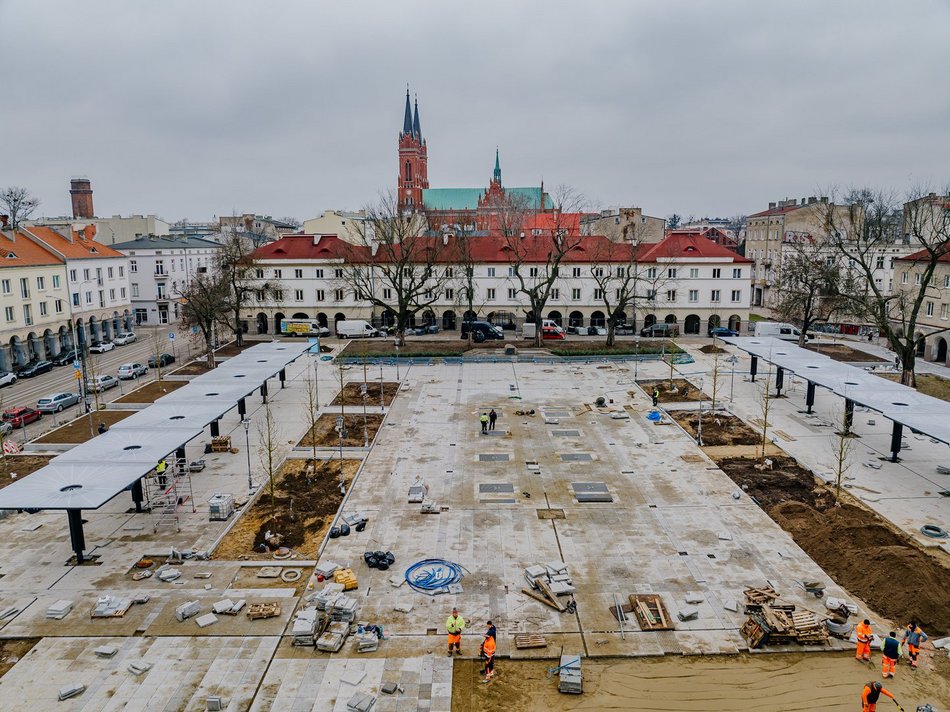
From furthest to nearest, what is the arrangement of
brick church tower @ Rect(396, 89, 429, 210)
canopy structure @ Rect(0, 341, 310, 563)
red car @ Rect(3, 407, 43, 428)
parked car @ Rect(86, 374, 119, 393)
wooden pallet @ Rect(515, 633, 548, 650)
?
brick church tower @ Rect(396, 89, 429, 210) < parked car @ Rect(86, 374, 119, 393) < red car @ Rect(3, 407, 43, 428) < canopy structure @ Rect(0, 341, 310, 563) < wooden pallet @ Rect(515, 633, 548, 650)

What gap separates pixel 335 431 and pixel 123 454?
12.8 metres

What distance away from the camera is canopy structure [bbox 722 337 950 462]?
28375 mm


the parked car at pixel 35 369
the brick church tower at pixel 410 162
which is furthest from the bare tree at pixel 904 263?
the brick church tower at pixel 410 162

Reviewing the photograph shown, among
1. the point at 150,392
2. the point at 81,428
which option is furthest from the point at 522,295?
the point at 81,428

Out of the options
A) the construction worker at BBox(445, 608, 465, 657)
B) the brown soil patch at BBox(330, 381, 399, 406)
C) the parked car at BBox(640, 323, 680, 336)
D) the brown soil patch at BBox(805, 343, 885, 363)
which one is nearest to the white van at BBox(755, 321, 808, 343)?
the brown soil patch at BBox(805, 343, 885, 363)

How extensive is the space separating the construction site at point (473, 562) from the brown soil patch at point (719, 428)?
0.22 metres

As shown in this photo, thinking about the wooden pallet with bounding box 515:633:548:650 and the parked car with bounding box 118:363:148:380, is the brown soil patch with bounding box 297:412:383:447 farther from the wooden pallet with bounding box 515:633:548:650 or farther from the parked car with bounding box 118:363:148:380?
the parked car with bounding box 118:363:148:380

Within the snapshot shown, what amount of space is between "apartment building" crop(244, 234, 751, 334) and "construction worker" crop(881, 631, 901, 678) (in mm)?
49448

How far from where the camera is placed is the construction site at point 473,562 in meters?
16.0

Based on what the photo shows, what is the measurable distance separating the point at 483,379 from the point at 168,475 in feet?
77.3

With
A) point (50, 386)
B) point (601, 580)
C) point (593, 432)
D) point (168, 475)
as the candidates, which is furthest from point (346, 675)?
point (50, 386)

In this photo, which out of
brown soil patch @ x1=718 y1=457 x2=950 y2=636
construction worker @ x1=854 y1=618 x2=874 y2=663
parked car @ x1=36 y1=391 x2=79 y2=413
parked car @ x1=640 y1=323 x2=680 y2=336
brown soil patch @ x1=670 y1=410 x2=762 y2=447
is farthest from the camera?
parked car @ x1=640 y1=323 x2=680 y2=336

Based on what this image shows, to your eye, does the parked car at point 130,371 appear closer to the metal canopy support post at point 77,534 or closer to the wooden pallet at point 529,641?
the metal canopy support post at point 77,534

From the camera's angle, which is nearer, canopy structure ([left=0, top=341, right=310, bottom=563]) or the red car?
canopy structure ([left=0, top=341, right=310, bottom=563])
